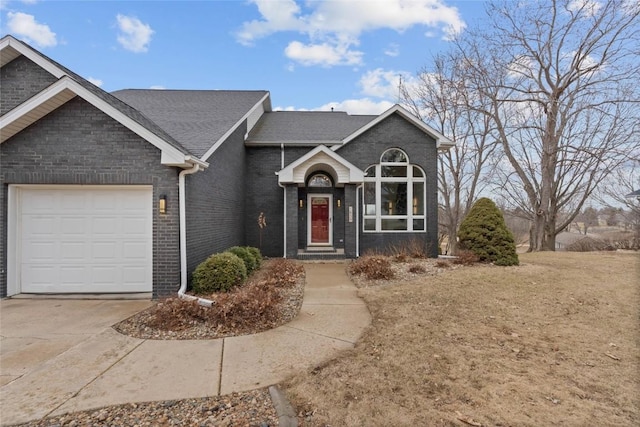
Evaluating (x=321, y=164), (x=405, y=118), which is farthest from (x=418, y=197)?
(x=321, y=164)

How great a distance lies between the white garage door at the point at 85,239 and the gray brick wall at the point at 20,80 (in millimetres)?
2673

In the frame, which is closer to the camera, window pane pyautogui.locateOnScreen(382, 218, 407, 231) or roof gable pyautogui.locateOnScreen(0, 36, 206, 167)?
roof gable pyautogui.locateOnScreen(0, 36, 206, 167)

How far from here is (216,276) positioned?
6645 millimetres

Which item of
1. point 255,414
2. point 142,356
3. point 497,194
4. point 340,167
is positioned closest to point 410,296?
point 255,414

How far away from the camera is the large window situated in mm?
12141

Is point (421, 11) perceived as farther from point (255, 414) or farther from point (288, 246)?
point (255, 414)

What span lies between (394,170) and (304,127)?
455 cm

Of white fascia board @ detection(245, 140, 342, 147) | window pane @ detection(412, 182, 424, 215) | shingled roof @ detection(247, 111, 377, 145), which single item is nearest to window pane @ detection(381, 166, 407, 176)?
window pane @ detection(412, 182, 424, 215)

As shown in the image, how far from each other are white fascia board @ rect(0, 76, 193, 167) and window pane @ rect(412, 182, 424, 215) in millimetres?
8972

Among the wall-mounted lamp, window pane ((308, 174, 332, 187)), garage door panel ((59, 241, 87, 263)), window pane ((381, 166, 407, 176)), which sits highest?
window pane ((381, 166, 407, 176))

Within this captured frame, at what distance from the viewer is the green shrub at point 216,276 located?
655cm

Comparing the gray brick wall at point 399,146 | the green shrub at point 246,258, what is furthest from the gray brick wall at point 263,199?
the green shrub at point 246,258

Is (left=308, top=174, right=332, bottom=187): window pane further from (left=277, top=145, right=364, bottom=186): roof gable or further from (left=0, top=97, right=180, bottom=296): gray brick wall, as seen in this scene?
(left=0, top=97, right=180, bottom=296): gray brick wall

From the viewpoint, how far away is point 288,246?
11.0 meters
